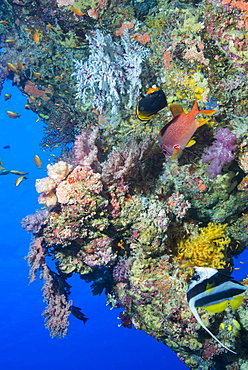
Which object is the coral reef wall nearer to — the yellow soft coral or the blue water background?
the yellow soft coral

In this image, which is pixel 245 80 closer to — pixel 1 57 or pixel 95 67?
pixel 95 67

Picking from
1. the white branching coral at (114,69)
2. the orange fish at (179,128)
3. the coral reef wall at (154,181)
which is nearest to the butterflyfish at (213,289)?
the orange fish at (179,128)

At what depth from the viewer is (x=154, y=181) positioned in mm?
4578

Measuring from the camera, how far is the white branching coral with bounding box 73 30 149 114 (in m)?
4.63

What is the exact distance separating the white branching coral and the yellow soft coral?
9.22ft

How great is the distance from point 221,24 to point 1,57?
22.6 ft

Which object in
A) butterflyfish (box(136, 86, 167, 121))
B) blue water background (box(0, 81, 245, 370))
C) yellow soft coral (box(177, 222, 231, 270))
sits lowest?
yellow soft coral (box(177, 222, 231, 270))

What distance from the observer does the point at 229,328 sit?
414 centimetres

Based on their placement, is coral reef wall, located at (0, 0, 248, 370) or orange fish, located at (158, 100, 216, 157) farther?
coral reef wall, located at (0, 0, 248, 370)

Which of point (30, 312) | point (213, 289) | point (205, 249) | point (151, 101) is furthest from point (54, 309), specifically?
point (30, 312)

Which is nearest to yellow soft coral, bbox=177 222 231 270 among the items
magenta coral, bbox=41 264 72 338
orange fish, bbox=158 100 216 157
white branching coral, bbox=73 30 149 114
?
orange fish, bbox=158 100 216 157

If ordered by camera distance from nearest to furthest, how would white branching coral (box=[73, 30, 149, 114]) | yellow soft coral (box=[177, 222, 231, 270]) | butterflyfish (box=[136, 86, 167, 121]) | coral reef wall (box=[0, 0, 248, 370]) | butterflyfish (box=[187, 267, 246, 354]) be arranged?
1. butterflyfish (box=[187, 267, 246, 354])
2. butterflyfish (box=[136, 86, 167, 121])
3. coral reef wall (box=[0, 0, 248, 370])
4. yellow soft coral (box=[177, 222, 231, 270])
5. white branching coral (box=[73, 30, 149, 114])

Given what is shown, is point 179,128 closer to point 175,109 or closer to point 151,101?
point 175,109

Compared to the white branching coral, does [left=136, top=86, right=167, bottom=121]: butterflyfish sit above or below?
below
